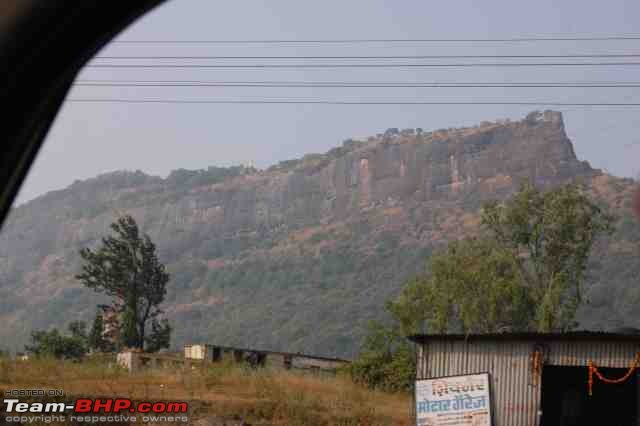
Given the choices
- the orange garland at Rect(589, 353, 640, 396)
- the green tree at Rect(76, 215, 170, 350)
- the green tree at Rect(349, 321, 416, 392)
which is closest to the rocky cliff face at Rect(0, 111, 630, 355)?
the green tree at Rect(76, 215, 170, 350)

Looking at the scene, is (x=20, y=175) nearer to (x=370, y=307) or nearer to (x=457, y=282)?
(x=457, y=282)

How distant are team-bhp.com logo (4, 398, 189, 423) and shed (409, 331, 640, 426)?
766 centimetres

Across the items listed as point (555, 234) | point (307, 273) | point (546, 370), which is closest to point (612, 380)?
point (546, 370)

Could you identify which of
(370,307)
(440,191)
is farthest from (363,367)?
(440,191)

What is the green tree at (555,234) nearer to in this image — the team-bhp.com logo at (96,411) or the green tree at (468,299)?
the green tree at (468,299)

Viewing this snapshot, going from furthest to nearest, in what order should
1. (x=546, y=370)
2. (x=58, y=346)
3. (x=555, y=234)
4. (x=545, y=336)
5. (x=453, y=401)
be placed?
(x=58, y=346) < (x=555, y=234) < (x=546, y=370) < (x=545, y=336) < (x=453, y=401)

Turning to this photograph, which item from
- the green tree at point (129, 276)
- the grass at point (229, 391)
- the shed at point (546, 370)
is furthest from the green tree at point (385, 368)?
the green tree at point (129, 276)

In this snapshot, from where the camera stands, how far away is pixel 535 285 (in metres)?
54.0

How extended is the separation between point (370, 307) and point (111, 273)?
Result: 7659 centimetres

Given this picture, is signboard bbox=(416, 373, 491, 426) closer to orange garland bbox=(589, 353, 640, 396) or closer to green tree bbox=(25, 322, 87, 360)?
orange garland bbox=(589, 353, 640, 396)

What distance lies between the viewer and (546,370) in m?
32.6

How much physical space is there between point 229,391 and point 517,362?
9778mm

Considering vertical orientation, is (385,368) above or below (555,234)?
below

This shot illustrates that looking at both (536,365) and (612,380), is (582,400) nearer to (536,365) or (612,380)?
(612,380)
